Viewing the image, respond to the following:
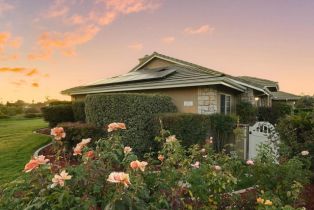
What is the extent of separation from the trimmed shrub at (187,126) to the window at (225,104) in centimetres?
443

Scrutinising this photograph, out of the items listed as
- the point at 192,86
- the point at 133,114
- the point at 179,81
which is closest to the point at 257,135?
the point at 133,114

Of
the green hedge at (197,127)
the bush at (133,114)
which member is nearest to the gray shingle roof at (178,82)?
the green hedge at (197,127)

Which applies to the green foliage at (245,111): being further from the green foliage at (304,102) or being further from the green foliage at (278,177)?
the green foliage at (304,102)

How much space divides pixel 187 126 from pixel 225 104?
236 inches

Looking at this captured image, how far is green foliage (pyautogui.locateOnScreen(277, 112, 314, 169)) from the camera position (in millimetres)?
6305

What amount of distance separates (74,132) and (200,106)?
6396 millimetres

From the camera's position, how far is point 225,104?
15.3m

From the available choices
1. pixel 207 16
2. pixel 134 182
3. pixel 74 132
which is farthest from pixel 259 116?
pixel 134 182

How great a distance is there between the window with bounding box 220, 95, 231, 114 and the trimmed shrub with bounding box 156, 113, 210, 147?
443cm

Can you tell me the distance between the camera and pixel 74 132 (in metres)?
10.1

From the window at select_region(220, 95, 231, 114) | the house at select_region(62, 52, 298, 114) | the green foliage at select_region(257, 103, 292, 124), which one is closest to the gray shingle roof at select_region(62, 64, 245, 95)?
the house at select_region(62, 52, 298, 114)

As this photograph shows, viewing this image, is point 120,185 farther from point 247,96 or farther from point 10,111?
point 10,111

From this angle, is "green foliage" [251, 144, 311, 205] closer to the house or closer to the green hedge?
the green hedge

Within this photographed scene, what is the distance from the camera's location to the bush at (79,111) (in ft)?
55.5
